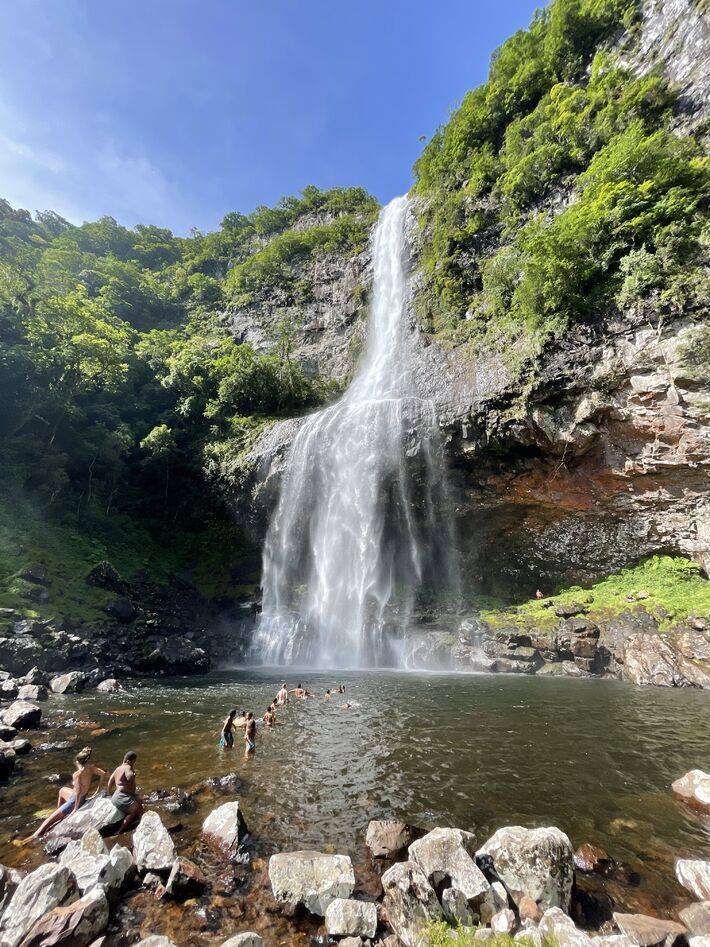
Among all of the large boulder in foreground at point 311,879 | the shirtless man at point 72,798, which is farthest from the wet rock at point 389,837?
the shirtless man at point 72,798

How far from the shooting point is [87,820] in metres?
5.52

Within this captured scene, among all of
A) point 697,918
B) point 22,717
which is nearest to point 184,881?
point 697,918

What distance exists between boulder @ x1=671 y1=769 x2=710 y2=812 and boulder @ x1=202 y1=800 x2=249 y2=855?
597cm

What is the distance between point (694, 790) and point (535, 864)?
142 inches

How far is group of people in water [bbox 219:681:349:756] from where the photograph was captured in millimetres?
8742

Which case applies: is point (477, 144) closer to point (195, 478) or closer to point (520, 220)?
point (520, 220)

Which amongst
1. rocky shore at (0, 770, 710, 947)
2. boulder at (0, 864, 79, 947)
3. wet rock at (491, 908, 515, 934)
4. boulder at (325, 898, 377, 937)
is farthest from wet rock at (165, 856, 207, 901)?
wet rock at (491, 908, 515, 934)

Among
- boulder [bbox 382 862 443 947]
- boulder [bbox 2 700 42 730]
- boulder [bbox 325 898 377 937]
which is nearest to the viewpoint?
boulder [bbox 382 862 443 947]

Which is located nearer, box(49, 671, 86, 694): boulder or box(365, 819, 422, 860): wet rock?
box(365, 819, 422, 860): wet rock

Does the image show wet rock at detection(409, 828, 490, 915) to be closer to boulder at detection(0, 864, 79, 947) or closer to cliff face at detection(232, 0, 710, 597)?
boulder at detection(0, 864, 79, 947)

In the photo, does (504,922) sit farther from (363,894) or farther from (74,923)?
(74,923)

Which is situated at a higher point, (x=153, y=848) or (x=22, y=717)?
(x=153, y=848)

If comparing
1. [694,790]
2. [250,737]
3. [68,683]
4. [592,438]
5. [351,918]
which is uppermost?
[592,438]

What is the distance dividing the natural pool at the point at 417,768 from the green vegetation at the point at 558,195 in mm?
14432
